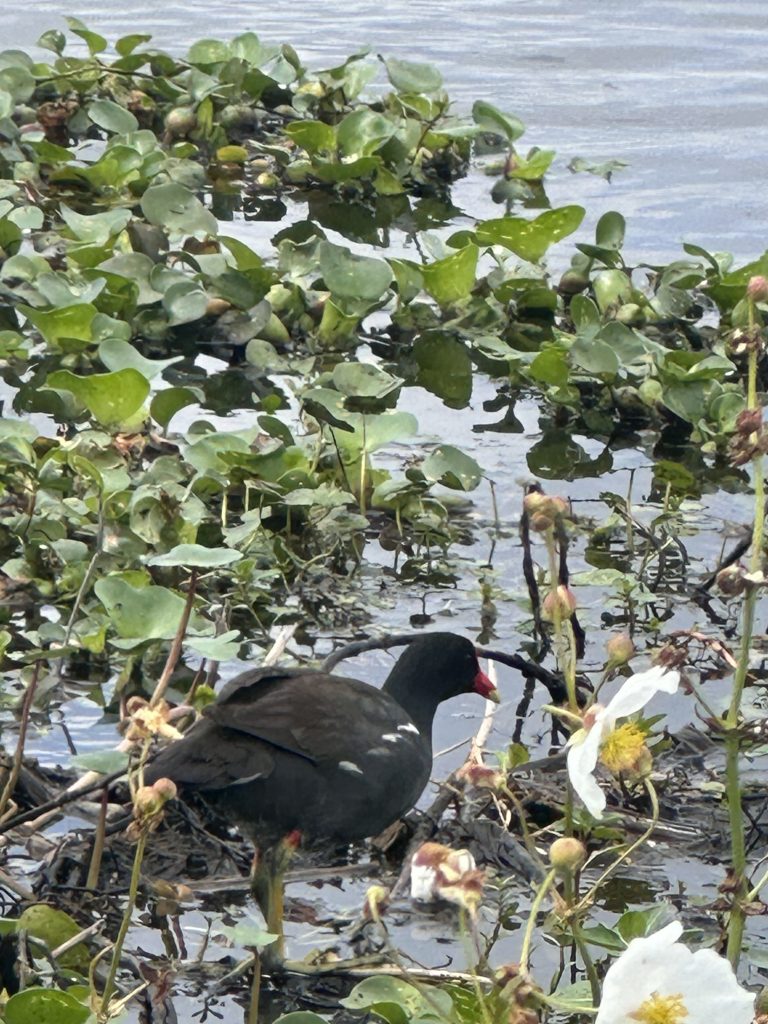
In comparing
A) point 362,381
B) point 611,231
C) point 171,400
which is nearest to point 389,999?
point 171,400

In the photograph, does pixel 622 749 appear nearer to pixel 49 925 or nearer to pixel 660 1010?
pixel 660 1010

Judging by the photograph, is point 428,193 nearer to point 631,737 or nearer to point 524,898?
point 524,898

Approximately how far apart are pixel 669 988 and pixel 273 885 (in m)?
1.13

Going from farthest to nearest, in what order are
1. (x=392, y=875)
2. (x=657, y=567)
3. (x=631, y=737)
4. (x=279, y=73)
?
(x=279, y=73) < (x=657, y=567) < (x=392, y=875) < (x=631, y=737)

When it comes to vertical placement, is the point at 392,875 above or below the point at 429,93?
below

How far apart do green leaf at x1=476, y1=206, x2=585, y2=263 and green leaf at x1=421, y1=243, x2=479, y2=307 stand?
140 millimetres

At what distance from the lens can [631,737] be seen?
2.01m

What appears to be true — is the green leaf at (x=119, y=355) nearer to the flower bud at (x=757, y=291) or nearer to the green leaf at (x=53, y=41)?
the flower bud at (x=757, y=291)

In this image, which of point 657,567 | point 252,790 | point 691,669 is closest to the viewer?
point 252,790

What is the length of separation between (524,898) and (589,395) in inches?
90.5

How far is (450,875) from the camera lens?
1822mm

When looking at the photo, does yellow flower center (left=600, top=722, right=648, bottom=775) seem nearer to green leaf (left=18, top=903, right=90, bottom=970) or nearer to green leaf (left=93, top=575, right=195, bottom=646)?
green leaf (left=18, top=903, right=90, bottom=970)

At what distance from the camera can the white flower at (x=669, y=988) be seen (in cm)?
171

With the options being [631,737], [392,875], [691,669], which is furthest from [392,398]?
[631,737]
